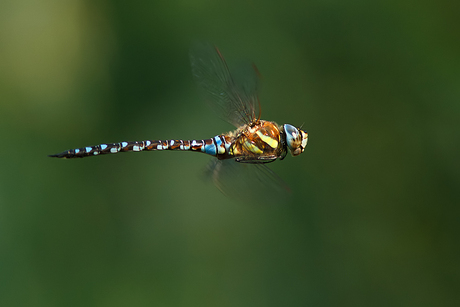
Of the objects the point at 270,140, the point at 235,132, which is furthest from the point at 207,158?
the point at 270,140

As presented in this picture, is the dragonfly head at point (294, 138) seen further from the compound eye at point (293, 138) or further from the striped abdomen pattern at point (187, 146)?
the striped abdomen pattern at point (187, 146)

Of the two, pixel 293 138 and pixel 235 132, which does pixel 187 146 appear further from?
pixel 293 138

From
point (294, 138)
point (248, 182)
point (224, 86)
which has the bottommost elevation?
point (248, 182)

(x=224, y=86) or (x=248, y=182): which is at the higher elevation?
(x=224, y=86)

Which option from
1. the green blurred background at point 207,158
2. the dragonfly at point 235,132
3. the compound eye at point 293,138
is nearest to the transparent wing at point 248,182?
the dragonfly at point 235,132

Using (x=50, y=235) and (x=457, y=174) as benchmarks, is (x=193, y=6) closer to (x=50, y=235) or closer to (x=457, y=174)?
(x=50, y=235)

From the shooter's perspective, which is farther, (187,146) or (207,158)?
(207,158)

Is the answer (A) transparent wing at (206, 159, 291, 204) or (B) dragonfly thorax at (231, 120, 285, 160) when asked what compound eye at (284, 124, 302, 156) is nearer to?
(B) dragonfly thorax at (231, 120, 285, 160)
